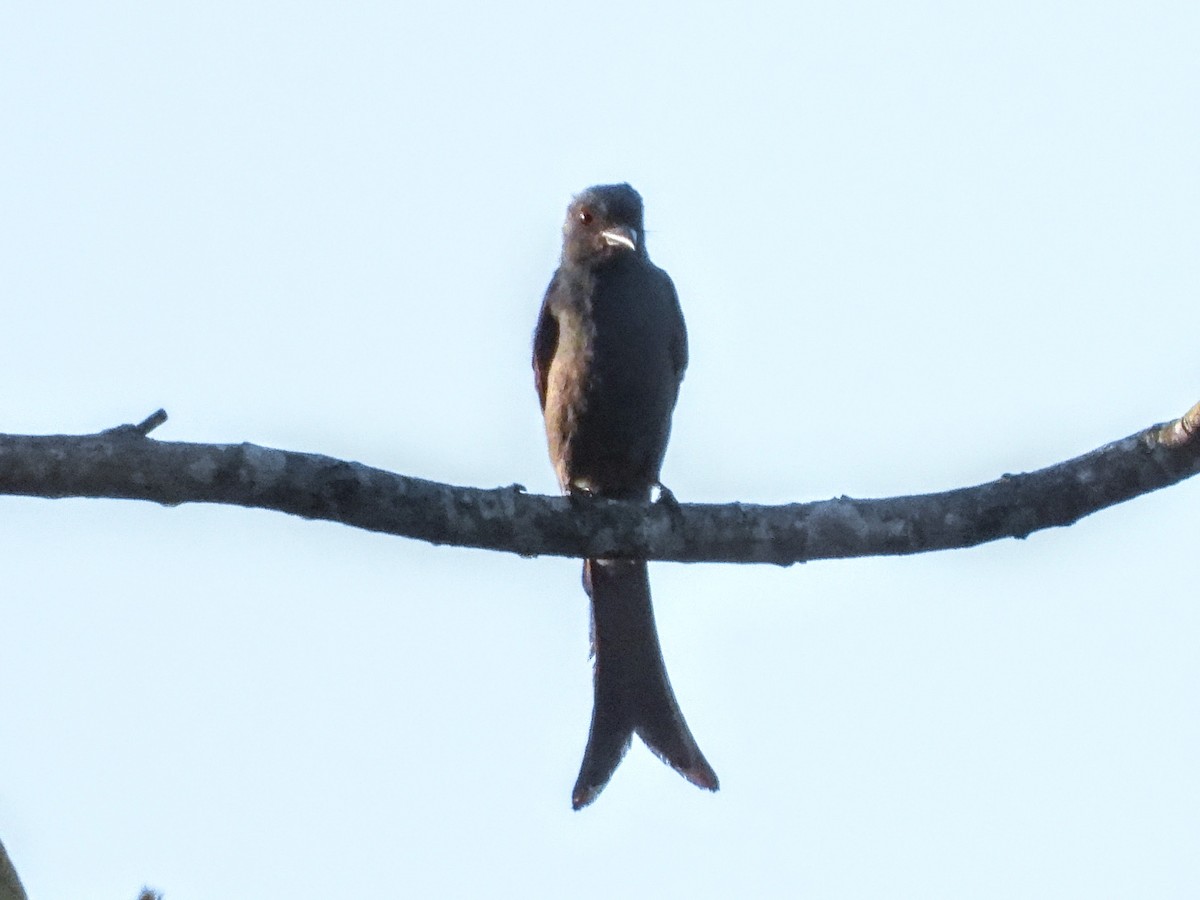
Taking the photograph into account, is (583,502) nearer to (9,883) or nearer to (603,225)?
(9,883)

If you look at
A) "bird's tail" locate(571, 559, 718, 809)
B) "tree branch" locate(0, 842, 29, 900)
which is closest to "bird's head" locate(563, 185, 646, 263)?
"bird's tail" locate(571, 559, 718, 809)

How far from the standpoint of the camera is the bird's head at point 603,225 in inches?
232

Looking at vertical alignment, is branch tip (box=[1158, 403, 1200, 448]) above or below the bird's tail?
above

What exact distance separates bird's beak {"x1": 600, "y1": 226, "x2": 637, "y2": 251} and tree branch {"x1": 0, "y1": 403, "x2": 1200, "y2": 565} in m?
1.58

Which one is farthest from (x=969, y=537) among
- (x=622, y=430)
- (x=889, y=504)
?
(x=622, y=430)

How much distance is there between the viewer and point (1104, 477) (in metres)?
4.22

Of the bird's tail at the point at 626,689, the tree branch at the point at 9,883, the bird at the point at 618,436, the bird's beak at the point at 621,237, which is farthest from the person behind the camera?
the bird's beak at the point at 621,237

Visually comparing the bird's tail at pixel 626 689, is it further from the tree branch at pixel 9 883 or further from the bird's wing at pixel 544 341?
the tree branch at pixel 9 883

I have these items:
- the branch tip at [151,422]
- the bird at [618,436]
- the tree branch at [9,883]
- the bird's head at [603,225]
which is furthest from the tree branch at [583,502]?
the bird's head at [603,225]

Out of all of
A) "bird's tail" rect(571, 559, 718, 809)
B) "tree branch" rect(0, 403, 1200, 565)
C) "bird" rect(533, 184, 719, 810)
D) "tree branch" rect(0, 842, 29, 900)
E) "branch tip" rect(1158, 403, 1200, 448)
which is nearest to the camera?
"tree branch" rect(0, 842, 29, 900)

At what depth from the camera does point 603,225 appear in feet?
19.8

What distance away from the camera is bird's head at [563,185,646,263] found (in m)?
5.89

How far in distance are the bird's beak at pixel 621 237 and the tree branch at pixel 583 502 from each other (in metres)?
1.58

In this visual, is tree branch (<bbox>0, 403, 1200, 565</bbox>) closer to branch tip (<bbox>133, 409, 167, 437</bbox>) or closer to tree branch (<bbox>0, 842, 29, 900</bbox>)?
branch tip (<bbox>133, 409, 167, 437</bbox>)
